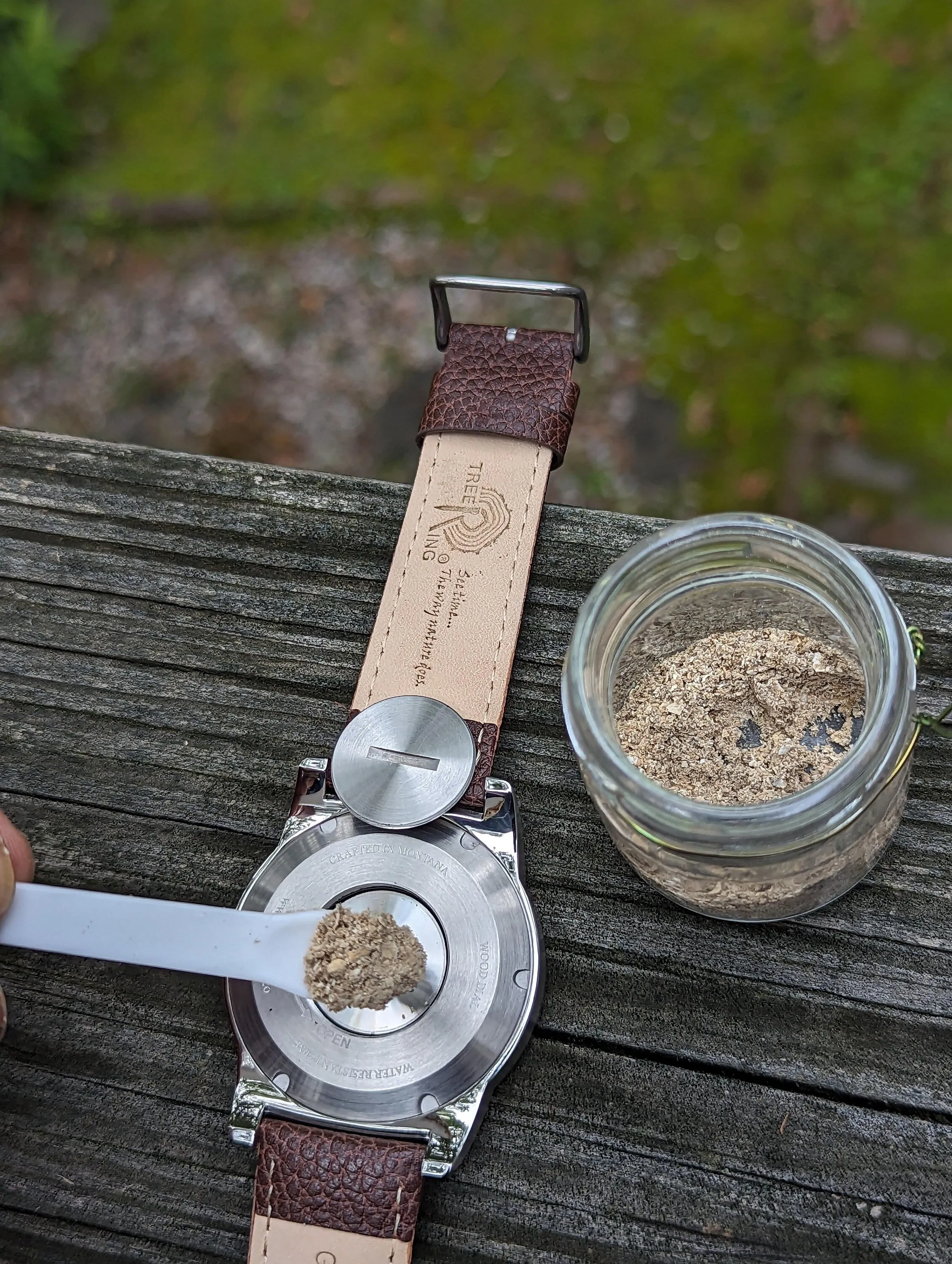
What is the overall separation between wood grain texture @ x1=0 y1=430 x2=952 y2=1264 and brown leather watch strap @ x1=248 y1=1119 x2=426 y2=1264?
30 mm

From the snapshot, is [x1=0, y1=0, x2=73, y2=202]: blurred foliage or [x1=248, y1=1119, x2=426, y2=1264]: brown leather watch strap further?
[x1=0, y1=0, x2=73, y2=202]: blurred foliage

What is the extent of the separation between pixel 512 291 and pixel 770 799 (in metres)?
0.66

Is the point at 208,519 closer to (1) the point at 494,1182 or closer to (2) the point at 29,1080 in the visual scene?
(2) the point at 29,1080

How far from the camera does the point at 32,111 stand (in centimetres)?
349

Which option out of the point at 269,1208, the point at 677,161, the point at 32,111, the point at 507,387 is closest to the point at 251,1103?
the point at 269,1208

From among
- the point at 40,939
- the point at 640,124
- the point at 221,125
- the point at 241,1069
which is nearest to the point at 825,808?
the point at 241,1069

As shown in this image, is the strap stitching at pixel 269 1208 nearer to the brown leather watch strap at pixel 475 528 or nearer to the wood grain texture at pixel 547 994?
the wood grain texture at pixel 547 994

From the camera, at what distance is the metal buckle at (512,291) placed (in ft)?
4.14

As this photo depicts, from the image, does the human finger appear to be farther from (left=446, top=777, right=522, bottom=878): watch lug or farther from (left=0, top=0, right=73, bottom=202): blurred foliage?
(left=0, top=0, right=73, bottom=202): blurred foliage

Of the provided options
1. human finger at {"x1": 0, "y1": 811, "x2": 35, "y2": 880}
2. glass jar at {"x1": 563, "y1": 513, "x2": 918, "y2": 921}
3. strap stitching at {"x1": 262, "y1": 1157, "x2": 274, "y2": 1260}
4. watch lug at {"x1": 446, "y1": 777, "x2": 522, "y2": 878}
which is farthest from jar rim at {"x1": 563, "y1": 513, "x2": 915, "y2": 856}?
human finger at {"x1": 0, "y1": 811, "x2": 35, "y2": 880}

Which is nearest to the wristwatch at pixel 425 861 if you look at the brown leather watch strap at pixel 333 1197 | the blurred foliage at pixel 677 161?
the brown leather watch strap at pixel 333 1197

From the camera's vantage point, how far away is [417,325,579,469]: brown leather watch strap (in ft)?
4.42

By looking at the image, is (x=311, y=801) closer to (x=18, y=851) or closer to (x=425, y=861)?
(x=425, y=861)

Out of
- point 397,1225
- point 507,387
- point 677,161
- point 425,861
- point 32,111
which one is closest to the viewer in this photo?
point 397,1225
